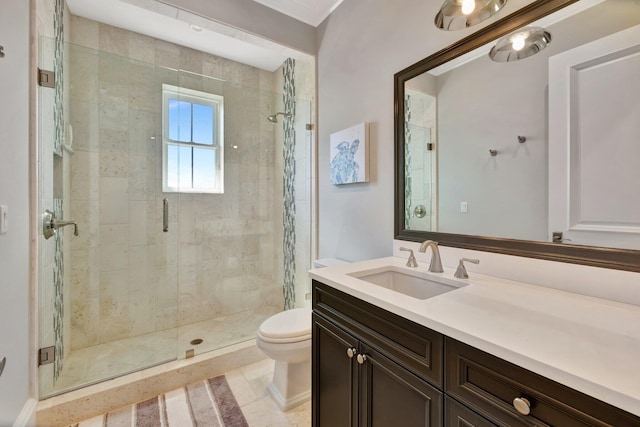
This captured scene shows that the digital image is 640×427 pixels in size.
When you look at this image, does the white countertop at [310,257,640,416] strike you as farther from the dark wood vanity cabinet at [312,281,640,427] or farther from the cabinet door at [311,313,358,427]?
the cabinet door at [311,313,358,427]

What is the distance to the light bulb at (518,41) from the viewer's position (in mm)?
1086

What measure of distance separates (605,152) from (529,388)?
82 cm

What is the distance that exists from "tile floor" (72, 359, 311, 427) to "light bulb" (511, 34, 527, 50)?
2050 mm

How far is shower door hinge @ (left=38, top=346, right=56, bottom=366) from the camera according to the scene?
1.51 meters

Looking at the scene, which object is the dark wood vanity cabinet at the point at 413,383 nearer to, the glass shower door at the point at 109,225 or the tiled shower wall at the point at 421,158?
the tiled shower wall at the point at 421,158

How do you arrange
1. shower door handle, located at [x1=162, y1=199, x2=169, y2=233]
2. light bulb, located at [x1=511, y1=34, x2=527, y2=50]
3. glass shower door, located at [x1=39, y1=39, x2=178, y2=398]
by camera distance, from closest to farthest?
1. light bulb, located at [x1=511, y1=34, x2=527, y2=50]
2. glass shower door, located at [x1=39, y1=39, x2=178, y2=398]
3. shower door handle, located at [x1=162, y1=199, x2=169, y2=233]

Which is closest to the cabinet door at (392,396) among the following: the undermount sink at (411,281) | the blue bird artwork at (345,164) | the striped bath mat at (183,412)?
the undermount sink at (411,281)

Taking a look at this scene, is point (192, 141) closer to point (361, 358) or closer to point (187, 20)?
point (187, 20)

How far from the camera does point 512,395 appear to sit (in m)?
0.60

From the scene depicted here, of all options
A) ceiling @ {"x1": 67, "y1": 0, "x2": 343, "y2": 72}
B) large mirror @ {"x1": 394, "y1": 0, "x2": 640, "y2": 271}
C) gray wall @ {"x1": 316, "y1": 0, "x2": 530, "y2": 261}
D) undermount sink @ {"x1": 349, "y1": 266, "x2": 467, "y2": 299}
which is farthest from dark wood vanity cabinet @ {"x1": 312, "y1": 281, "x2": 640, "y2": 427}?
ceiling @ {"x1": 67, "y1": 0, "x2": 343, "y2": 72}

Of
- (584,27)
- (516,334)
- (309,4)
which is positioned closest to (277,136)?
(309,4)

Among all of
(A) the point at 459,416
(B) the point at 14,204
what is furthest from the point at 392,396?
(B) the point at 14,204

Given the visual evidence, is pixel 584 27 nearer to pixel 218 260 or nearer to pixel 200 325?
pixel 218 260

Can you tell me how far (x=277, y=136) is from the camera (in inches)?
111
